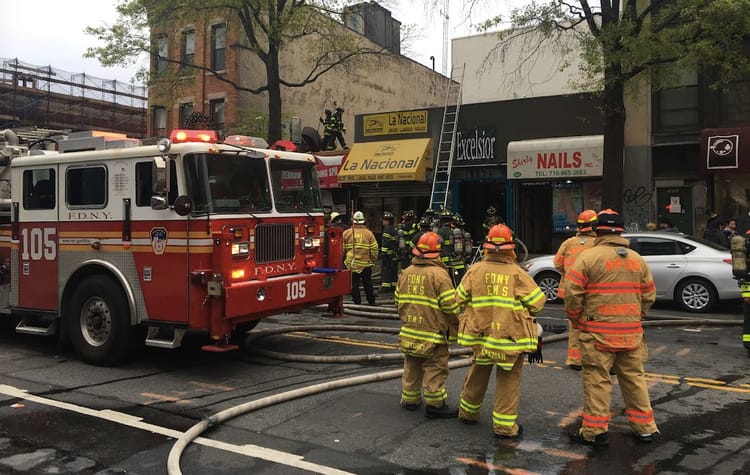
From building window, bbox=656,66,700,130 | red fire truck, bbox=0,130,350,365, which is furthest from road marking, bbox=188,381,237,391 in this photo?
building window, bbox=656,66,700,130

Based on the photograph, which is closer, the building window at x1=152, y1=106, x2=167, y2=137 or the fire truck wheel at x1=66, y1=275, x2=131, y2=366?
the fire truck wheel at x1=66, y1=275, x2=131, y2=366

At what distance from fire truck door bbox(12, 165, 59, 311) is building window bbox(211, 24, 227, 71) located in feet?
65.9

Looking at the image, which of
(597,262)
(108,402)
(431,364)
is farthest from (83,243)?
(597,262)

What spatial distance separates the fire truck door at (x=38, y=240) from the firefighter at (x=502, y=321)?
528 centimetres

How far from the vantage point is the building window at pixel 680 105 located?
53.3ft

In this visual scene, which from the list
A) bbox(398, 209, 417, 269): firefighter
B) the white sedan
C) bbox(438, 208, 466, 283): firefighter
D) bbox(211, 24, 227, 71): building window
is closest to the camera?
the white sedan

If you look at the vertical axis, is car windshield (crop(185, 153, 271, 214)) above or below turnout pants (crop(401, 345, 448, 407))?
above

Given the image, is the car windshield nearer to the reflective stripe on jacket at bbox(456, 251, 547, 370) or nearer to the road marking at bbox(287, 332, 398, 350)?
the road marking at bbox(287, 332, 398, 350)

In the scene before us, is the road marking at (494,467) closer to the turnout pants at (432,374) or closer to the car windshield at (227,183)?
the turnout pants at (432,374)

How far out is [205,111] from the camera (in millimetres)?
27094

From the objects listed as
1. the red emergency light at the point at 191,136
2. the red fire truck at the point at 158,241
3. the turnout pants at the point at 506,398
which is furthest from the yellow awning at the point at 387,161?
the turnout pants at the point at 506,398

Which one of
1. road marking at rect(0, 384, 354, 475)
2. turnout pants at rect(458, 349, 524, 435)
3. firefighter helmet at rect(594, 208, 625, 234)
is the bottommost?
road marking at rect(0, 384, 354, 475)

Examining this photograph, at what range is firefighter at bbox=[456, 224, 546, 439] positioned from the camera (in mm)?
4664

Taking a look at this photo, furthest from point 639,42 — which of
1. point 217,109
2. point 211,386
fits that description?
point 217,109
